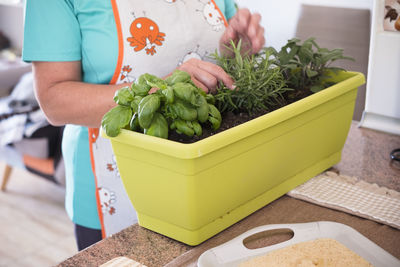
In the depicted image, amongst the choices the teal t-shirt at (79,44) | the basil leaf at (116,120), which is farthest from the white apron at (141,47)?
the basil leaf at (116,120)

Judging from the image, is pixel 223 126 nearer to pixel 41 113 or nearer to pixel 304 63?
pixel 304 63

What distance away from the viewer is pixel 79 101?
2.77ft

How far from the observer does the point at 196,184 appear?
2.00ft

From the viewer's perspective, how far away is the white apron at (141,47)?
915mm

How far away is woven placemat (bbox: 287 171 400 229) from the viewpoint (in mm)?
747

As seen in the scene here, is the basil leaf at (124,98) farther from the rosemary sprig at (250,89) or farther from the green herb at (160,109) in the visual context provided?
the rosemary sprig at (250,89)

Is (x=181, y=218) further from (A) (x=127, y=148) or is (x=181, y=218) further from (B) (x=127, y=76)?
(B) (x=127, y=76)

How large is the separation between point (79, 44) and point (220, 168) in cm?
42

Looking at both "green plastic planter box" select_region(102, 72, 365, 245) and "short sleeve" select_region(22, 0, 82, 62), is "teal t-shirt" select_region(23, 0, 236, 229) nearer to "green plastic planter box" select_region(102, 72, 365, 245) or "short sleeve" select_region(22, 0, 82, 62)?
"short sleeve" select_region(22, 0, 82, 62)

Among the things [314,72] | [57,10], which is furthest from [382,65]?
[57,10]

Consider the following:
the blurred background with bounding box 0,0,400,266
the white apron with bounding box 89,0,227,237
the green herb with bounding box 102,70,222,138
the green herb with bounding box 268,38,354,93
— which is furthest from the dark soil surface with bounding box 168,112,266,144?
the blurred background with bounding box 0,0,400,266

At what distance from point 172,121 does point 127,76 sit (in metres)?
0.30

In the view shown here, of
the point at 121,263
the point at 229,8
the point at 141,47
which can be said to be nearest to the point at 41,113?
the point at 229,8

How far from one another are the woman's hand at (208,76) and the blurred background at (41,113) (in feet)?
1.44
